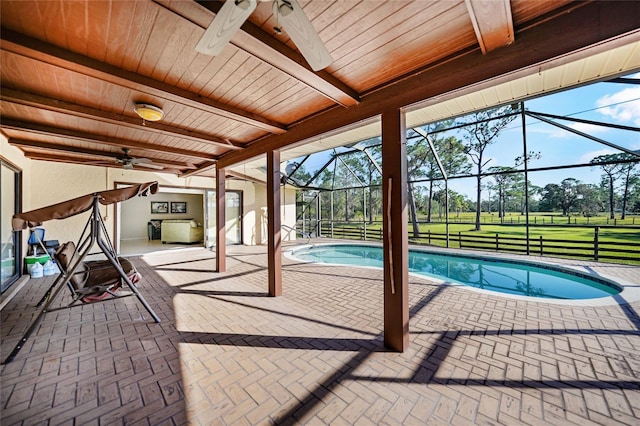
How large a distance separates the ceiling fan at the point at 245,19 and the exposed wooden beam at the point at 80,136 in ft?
12.5

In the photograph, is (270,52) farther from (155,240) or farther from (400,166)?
(155,240)

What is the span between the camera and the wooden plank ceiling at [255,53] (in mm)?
1521

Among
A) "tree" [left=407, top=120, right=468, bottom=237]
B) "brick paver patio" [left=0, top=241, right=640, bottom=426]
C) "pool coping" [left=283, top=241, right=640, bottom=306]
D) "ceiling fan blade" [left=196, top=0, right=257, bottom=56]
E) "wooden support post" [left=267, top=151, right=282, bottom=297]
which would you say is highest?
"tree" [left=407, top=120, right=468, bottom=237]

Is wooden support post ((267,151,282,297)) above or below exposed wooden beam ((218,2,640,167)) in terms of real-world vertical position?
below

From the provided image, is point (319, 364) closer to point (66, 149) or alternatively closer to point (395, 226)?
point (395, 226)

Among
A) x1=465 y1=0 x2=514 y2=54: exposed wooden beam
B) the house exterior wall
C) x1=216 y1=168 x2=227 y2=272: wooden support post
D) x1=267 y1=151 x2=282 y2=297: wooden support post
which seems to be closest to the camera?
x1=465 y1=0 x2=514 y2=54: exposed wooden beam

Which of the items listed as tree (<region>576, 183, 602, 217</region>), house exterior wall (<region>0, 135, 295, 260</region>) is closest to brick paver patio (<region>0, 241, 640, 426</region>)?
house exterior wall (<region>0, 135, 295, 260</region>)

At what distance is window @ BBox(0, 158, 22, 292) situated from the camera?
4.10m

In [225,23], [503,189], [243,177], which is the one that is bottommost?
[225,23]

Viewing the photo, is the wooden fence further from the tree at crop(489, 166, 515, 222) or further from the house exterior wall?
the house exterior wall

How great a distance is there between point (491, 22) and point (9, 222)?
24.1 feet

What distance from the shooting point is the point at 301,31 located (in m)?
1.37

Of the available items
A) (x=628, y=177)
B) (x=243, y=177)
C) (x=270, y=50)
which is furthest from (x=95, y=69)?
(x=628, y=177)

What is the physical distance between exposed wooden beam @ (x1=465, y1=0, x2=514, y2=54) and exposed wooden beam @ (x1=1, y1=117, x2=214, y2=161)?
5.07 m
